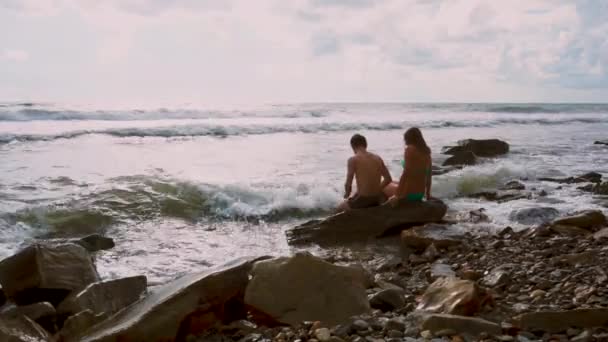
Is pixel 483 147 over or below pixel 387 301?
over

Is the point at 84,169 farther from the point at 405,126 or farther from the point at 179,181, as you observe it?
the point at 405,126

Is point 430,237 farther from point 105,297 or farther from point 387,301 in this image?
point 105,297

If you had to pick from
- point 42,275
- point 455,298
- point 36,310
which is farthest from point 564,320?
point 42,275

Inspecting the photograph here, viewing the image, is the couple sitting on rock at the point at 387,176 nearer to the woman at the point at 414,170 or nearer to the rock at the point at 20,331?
the woman at the point at 414,170

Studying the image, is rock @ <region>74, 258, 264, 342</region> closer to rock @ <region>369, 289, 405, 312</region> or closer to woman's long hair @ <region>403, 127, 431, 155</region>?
rock @ <region>369, 289, 405, 312</region>

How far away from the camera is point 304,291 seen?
13.3 feet

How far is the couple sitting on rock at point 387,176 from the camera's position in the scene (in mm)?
7852

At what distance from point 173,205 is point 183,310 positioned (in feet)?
20.6

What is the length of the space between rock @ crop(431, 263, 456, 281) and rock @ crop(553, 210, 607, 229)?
2.10 m

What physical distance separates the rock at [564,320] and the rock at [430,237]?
10.7 feet

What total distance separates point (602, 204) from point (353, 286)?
6.80m

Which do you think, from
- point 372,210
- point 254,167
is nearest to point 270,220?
point 372,210

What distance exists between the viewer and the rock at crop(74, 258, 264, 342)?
3652 millimetres

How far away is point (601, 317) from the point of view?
335cm
